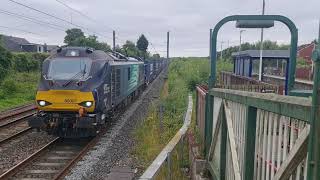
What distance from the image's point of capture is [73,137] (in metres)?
12.6

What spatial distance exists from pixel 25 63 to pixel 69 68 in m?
30.4

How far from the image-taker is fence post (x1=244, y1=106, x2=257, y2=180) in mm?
3521

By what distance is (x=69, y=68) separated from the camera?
1235cm

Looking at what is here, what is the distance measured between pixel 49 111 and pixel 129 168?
4049 mm

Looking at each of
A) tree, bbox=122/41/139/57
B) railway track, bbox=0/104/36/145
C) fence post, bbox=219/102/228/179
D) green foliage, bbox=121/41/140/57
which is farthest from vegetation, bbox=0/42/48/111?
fence post, bbox=219/102/228/179

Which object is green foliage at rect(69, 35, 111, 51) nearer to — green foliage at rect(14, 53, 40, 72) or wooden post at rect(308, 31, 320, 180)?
green foliage at rect(14, 53, 40, 72)

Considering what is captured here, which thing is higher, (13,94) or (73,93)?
(73,93)

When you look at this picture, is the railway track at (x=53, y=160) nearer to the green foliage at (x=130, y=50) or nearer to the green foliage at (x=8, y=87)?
the green foliage at (x=8, y=87)

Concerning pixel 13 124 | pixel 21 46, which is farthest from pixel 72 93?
pixel 21 46

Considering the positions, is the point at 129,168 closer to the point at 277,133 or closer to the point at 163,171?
the point at 163,171

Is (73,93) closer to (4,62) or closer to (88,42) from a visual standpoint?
(4,62)

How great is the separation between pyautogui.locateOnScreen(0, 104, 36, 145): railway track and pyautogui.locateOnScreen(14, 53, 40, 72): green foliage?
70.9 feet

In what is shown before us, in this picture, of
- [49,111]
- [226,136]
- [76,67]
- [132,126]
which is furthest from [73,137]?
[226,136]

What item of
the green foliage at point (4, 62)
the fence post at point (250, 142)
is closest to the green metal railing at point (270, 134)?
the fence post at point (250, 142)
